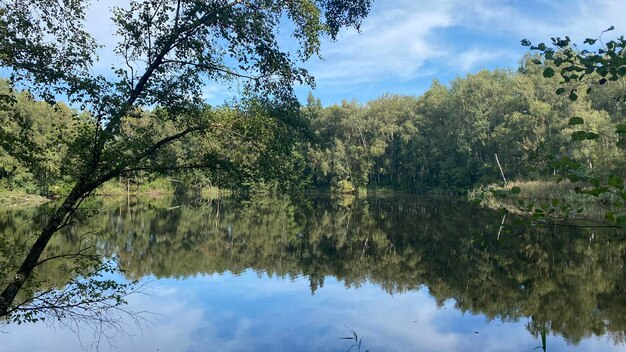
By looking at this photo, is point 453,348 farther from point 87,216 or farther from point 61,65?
point 61,65

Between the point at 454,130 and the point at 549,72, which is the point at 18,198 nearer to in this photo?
the point at 454,130

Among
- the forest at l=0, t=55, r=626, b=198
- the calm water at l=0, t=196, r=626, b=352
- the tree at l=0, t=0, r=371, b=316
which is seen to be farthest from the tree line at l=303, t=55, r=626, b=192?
the tree at l=0, t=0, r=371, b=316

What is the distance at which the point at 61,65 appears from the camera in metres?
5.94

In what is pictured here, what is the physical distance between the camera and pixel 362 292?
14.8m

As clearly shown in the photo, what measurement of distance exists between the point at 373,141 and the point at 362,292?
57518 millimetres

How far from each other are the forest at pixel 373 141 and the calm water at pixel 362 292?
5.34 ft

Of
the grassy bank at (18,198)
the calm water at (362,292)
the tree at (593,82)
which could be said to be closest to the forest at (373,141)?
the tree at (593,82)

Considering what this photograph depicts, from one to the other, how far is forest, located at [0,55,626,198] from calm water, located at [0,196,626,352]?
1.63m

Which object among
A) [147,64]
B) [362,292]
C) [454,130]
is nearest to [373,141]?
[454,130]

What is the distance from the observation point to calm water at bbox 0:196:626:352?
1030 centimetres

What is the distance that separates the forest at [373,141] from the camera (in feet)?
20.6

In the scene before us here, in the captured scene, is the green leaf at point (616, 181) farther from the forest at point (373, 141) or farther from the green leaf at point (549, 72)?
the green leaf at point (549, 72)

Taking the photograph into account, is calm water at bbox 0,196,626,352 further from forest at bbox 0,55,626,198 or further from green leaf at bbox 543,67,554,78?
forest at bbox 0,55,626,198

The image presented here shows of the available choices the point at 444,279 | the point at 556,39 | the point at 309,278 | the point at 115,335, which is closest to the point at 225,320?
the point at 115,335
